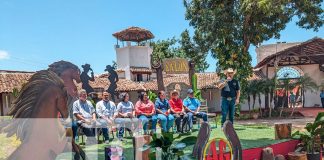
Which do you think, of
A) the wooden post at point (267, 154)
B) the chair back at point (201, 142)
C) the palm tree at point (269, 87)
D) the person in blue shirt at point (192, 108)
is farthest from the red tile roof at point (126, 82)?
the chair back at point (201, 142)

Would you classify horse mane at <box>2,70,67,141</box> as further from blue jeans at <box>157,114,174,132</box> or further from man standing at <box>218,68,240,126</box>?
man standing at <box>218,68,240,126</box>

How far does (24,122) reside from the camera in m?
2.25

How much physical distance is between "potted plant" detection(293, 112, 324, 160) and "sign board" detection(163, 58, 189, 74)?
22.0 feet

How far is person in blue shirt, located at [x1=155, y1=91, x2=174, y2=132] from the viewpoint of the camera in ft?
23.4

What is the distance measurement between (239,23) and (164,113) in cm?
978

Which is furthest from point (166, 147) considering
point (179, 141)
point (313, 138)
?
point (313, 138)

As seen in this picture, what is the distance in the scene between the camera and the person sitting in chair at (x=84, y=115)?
6.02 m

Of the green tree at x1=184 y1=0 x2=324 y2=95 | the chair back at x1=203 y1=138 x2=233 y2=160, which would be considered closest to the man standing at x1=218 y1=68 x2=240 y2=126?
the chair back at x1=203 y1=138 x2=233 y2=160

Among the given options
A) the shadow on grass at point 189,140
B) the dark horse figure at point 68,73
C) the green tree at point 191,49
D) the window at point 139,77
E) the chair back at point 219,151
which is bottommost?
the chair back at point 219,151

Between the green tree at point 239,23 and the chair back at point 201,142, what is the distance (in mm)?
→ 11551

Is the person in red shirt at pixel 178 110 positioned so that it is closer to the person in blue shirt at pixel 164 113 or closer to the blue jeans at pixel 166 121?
the person in blue shirt at pixel 164 113

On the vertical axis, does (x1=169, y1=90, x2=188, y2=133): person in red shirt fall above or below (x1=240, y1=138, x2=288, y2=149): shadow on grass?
above

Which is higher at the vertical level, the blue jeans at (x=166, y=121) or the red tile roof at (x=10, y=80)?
the red tile roof at (x=10, y=80)

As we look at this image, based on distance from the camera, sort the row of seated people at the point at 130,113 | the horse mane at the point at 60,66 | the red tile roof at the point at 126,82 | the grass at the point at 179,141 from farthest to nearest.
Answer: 1. the red tile roof at the point at 126,82
2. the row of seated people at the point at 130,113
3. the horse mane at the point at 60,66
4. the grass at the point at 179,141
